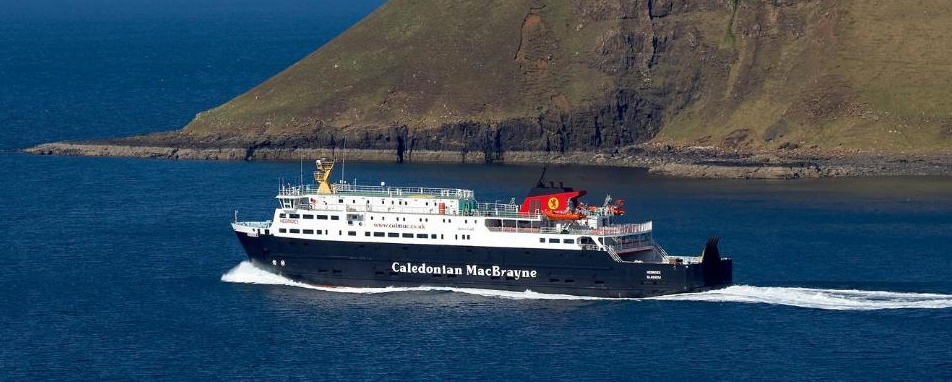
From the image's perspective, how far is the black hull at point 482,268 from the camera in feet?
Answer: 319

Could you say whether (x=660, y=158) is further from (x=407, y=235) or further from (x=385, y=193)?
(x=407, y=235)

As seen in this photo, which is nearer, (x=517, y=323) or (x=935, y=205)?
(x=517, y=323)

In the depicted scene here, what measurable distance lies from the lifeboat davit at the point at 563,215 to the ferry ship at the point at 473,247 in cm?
4

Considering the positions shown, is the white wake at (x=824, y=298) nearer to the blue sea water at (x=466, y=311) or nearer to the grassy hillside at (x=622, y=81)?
the blue sea water at (x=466, y=311)

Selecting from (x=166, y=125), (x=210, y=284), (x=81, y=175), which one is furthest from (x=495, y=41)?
(x=210, y=284)

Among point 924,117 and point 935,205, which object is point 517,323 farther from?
point 924,117

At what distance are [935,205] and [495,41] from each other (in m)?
55.2

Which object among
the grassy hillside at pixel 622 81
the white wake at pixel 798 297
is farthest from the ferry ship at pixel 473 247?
the grassy hillside at pixel 622 81

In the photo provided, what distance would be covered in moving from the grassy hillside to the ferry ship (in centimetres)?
6181

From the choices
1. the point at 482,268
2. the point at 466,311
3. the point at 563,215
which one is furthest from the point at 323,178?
the point at 563,215

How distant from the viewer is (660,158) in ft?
520

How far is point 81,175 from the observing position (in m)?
146

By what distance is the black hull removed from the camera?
319 ft

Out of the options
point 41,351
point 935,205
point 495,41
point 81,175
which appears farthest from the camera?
point 495,41
